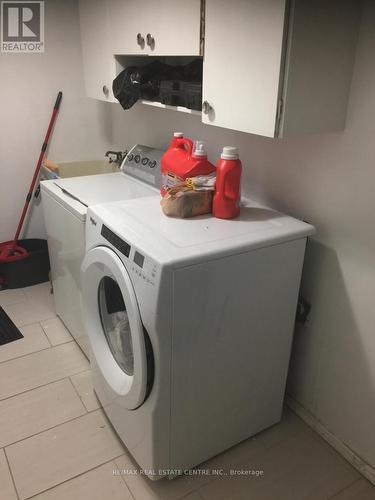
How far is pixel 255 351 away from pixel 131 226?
2.17ft

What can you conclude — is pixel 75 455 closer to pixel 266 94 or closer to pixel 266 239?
pixel 266 239

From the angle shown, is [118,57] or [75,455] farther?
[118,57]

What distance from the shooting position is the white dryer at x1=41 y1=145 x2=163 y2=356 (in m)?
1.92

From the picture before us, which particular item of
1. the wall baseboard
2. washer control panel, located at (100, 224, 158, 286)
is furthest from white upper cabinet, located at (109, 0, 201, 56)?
the wall baseboard

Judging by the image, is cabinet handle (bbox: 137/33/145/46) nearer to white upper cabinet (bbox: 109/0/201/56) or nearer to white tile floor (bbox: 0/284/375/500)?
white upper cabinet (bbox: 109/0/201/56)

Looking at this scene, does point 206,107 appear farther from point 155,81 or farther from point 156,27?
point 155,81

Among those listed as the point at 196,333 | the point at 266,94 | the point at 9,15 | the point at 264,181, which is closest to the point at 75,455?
the point at 196,333

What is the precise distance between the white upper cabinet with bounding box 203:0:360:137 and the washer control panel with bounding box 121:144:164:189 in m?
0.79

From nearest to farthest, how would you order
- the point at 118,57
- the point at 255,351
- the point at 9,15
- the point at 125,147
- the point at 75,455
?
1. the point at 255,351
2. the point at 75,455
3. the point at 118,57
4. the point at 9,15
5. the point at 125,147

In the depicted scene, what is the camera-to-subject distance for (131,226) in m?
1.43

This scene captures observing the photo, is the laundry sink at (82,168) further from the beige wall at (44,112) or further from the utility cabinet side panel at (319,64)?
the utility cabinet side panel at (319,64)

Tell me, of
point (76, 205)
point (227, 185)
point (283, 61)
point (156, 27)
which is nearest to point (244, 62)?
point (283, 61)

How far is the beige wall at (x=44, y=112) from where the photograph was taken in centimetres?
263

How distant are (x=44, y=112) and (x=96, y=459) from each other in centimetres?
221
